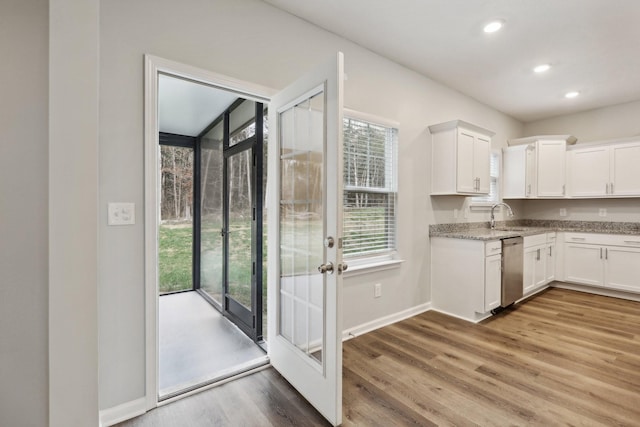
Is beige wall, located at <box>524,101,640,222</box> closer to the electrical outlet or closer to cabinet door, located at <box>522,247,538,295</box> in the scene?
cabinet door, located at <box>522,247,538,295</box>

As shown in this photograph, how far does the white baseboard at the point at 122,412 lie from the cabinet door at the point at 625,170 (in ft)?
19.4

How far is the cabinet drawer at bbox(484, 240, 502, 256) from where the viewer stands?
124 inches

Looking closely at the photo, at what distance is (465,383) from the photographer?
208 centimetres

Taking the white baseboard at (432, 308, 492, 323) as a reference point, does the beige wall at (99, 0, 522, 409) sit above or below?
above

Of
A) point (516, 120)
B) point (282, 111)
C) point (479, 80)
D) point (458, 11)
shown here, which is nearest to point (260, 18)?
point (282, 111)

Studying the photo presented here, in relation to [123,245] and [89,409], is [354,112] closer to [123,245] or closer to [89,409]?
[123,245]

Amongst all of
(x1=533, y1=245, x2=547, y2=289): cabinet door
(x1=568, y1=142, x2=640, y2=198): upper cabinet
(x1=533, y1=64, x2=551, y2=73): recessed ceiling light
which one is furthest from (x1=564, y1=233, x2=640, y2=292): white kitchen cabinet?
(x1=533, y1=64, x2=551, y2=73): recessed ceiling light

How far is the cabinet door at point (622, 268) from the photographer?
3.90 m

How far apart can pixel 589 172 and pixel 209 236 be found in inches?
224

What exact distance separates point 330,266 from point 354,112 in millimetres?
1677

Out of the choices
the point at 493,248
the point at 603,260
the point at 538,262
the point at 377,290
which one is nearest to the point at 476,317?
the point at 493,248

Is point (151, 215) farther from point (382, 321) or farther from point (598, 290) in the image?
point (598, 290)

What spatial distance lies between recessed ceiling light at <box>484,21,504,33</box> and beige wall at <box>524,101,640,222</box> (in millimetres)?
3405

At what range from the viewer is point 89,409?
1.31 m
